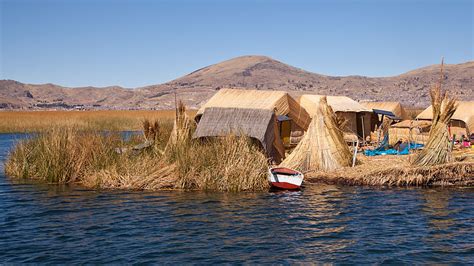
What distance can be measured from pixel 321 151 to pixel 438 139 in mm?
3700

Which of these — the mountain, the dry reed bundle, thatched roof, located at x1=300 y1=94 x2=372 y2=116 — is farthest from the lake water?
the mountain

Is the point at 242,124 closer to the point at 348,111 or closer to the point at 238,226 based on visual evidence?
the point at 238,226

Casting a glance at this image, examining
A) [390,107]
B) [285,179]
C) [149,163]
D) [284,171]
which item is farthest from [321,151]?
[390,107]

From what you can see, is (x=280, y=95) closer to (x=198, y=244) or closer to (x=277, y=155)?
(x=277, y=155)

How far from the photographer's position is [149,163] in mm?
17375

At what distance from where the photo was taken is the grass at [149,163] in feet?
54.8

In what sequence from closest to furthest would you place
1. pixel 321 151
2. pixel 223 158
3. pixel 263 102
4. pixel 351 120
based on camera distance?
pixel 223 158, pixel 321 151, pixel 263 102, pixel 351 120

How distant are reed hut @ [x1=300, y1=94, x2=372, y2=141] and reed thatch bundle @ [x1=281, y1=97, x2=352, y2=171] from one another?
31.1 feet

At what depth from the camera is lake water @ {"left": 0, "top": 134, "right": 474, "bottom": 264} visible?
10.9 meters

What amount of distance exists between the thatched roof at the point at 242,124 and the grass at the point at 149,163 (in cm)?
87

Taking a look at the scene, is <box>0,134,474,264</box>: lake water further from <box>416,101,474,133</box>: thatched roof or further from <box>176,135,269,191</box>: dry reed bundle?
<box>416,101,474,133</box>: thatched roof

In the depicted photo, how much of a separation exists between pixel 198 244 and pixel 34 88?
177m

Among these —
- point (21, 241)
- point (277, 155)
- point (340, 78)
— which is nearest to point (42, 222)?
point (21, 241)

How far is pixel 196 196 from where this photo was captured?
1602 centimetres
